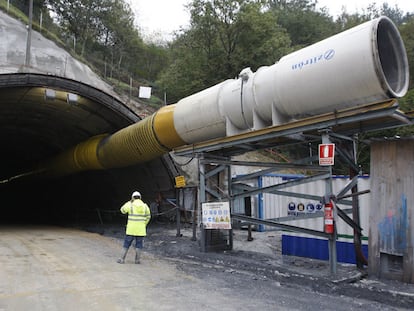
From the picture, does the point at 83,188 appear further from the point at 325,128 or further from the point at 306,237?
the point at 325,128

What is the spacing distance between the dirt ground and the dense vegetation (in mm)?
14561

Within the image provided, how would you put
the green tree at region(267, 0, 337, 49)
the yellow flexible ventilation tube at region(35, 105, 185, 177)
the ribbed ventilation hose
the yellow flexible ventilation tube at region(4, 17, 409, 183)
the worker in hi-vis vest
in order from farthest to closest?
the green tree at region(267, 0, 337, 49) < the ribbed ventilation hose < the yellow flexible ventilation tube at region(35, 105, 185, 177) < the worker in hi-vis vest < the yellow flexible ventilation tube at region(4, 17, 409, 183)

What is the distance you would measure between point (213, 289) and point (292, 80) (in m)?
3.86

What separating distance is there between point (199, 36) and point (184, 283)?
Result: 23007 mm

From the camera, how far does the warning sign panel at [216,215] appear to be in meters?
9.09

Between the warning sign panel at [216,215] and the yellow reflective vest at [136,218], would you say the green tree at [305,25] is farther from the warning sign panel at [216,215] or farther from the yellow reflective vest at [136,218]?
the yellow reflective vest at [136,218]

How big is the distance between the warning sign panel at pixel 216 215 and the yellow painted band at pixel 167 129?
194 centimetres

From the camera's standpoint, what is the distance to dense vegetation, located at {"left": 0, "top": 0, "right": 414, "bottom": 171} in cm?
Answer: 2567

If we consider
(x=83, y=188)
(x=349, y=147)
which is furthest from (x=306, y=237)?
(x=83, y=188)

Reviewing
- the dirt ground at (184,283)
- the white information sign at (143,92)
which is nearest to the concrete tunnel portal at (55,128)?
the white information sign at (143,92)

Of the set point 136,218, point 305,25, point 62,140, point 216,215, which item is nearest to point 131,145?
point 136,218

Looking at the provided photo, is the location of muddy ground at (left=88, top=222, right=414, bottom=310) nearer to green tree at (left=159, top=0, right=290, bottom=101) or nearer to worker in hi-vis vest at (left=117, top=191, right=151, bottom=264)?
worker in hi-vis vest at (left=117, top=191, right=151, bottom=264)

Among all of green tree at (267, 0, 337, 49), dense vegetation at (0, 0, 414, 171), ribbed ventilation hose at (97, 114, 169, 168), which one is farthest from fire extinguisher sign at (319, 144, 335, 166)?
green tree at (267, 0, 337, 49)

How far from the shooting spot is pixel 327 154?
665 cm
